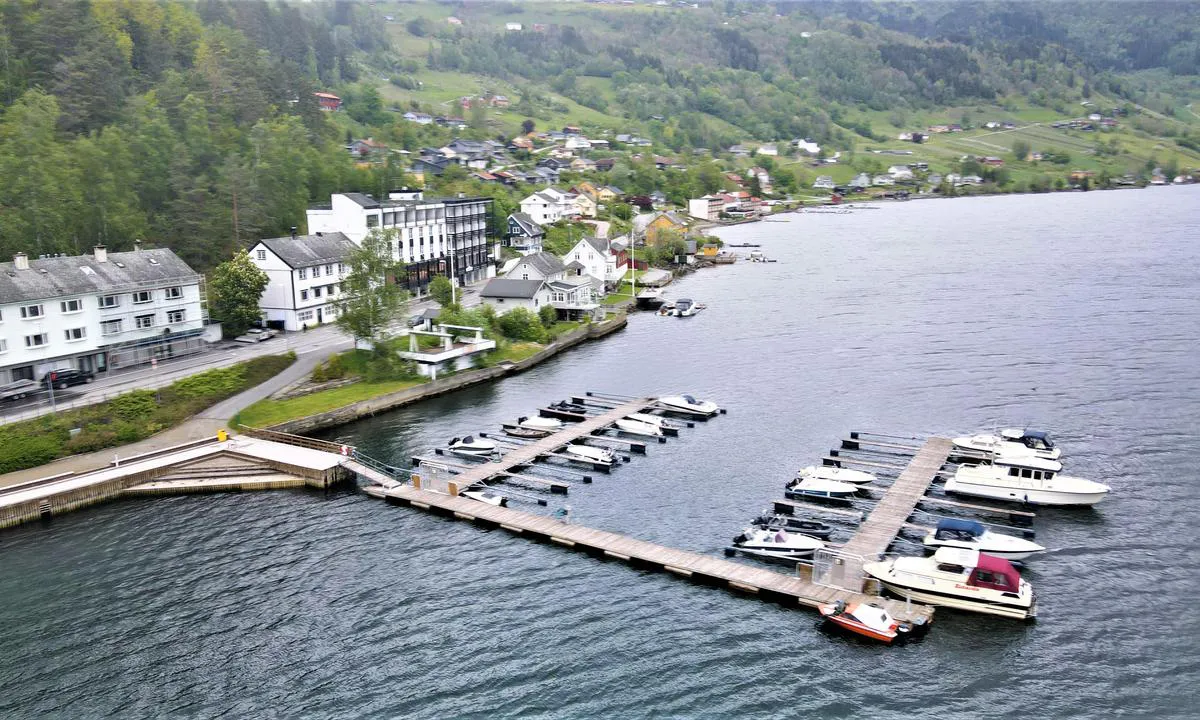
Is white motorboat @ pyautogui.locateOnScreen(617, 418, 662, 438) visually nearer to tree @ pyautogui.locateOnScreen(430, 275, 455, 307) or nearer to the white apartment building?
tree @ pyautogui.locateOnScreen(430, 275, 455, 307)

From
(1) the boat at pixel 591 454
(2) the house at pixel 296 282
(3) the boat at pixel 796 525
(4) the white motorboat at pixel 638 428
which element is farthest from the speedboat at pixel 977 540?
(2) the house at pixel 296 282

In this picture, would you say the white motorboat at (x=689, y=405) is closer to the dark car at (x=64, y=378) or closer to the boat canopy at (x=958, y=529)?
the boat canopy at (x=958, y=529)

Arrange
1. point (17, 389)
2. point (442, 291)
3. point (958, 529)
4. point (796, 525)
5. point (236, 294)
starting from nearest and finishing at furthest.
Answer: point (958, 529) < point (796, 525) < point (17, 389) < point (236, 294) < point (442, 291)

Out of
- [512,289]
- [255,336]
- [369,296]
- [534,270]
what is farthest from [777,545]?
[534,270]

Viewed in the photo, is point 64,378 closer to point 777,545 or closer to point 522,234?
point 777,545

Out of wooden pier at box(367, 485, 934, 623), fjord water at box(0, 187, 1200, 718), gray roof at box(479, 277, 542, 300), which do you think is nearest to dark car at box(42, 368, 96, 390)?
fjord water at box(0, 187, 1200, 718)

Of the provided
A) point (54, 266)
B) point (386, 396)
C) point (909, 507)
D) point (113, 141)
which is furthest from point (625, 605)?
point (113, 141)
